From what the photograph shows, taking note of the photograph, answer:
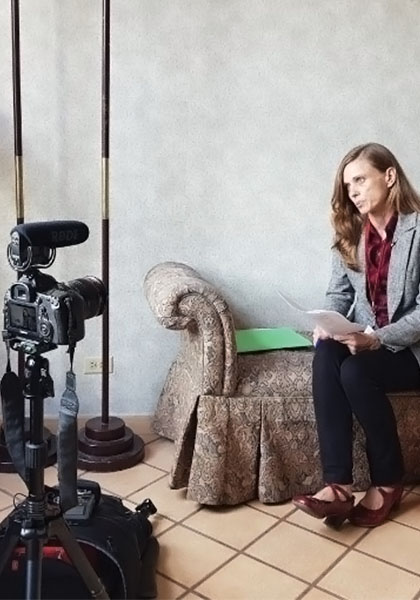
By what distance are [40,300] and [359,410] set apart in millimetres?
1077

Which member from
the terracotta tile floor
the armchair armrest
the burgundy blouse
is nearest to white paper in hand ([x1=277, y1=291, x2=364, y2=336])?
the burgundy blouse

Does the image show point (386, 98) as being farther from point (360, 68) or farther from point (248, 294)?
point (248, 294)

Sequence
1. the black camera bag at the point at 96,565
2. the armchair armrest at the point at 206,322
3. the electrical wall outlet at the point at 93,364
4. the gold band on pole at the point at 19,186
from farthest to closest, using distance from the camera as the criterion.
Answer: the electrical wall outlet at the point at 93,364 → the gold band on pole at the point at 19,186 → the armchair armrest at the point at 206,322 → the black camera bag at the point at 96,565

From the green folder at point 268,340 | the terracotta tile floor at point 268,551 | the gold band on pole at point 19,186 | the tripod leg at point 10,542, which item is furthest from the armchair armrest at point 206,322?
the tripod leg at point 10,542

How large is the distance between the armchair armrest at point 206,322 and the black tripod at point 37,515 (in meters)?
0.72

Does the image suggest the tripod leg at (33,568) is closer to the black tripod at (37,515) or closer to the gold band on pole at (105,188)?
the black tripod at (37,515)

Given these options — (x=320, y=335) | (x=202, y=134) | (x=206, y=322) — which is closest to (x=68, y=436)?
(x=206, y=322)

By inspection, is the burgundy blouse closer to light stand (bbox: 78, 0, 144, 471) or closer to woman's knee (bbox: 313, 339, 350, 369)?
woman's knee (bbox: 313, 339, 350, 369)

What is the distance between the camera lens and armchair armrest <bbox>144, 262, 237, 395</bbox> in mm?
2162

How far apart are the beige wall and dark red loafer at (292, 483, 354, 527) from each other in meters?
0.86

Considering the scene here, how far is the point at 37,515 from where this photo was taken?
4.89 feet

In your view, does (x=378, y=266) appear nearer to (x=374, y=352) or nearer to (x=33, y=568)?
(x=374, y=352)

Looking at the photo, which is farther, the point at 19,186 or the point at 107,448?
the point at 107,448

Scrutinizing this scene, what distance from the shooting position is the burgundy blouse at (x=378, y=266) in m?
2.25
